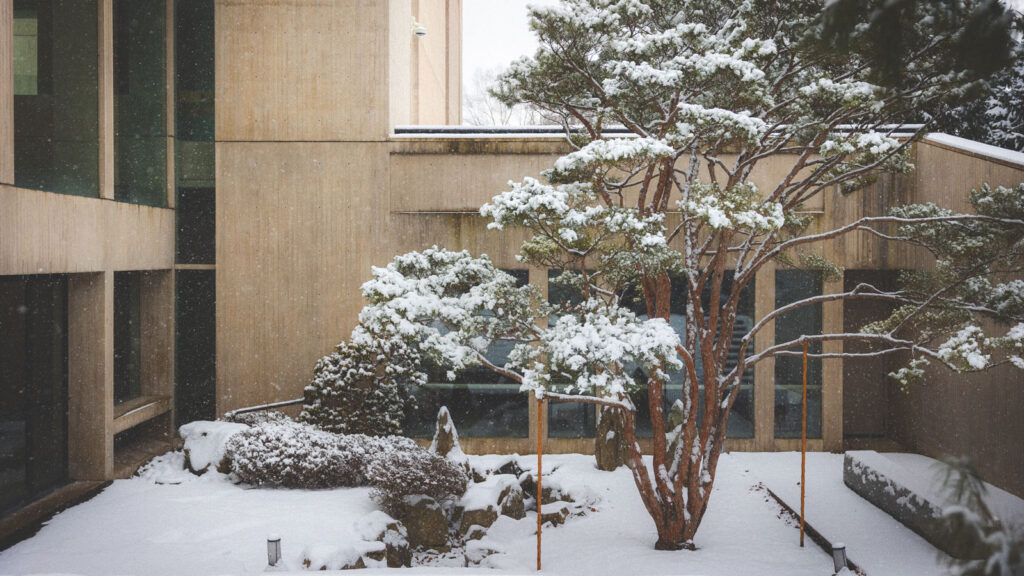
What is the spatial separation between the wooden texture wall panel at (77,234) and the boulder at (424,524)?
5.51 metres

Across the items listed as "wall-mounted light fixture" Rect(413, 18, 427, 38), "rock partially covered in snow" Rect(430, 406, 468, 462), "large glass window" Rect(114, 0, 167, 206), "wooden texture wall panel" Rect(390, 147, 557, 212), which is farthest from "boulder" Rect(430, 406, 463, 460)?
"wall-mounted light fixture" Rect(413, 18, 427, 38)

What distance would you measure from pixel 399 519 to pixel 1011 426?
8.36 meters

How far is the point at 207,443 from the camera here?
34.3 ft

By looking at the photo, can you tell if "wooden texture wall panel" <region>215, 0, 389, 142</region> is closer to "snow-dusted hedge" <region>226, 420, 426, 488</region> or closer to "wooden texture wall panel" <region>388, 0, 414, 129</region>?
"wooden texture wall panel" <region>388, 0, 414, 129</region>

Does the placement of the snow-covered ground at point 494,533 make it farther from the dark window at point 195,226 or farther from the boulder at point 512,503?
the dark window at point 195,226

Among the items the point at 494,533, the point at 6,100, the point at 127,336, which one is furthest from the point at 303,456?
the point at 6,100

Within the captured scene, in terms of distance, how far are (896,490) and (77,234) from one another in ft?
37.5

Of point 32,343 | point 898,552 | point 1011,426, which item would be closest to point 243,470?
point 32,343

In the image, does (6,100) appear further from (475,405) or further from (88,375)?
(475,405)

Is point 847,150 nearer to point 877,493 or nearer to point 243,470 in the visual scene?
point 877,493

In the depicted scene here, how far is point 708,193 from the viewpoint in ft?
23.7

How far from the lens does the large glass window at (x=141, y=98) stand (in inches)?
449

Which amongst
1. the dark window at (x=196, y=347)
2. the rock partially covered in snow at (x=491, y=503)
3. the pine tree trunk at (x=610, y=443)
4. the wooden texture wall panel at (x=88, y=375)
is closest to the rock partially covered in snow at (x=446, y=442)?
the rock partially covered in snow at (x=491, y=503)

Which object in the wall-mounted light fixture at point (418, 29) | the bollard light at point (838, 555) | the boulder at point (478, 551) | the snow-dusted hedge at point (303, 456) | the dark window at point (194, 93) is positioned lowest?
the boulder at point (478, 551)
